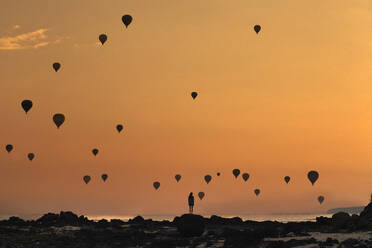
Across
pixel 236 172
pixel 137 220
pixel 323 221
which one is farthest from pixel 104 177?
pixel 323 221

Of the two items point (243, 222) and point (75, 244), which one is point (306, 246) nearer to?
point (75, 244)

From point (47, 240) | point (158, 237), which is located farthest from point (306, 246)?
point (47, 240)

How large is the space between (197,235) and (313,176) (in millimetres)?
32371

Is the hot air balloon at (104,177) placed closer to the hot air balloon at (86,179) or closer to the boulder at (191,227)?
the hot air balloon at (86,179)

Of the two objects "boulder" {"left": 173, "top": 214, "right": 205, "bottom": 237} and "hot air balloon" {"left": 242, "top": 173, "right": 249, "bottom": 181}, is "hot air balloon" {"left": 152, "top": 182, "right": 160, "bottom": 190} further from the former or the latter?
"boulder" {"left": 173, "top": 214, "right": 205, "bottom": 237}

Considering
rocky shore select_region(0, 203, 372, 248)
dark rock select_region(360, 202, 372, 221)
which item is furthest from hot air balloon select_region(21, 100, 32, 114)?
dark rock select_region(360, 202, 372, 221)

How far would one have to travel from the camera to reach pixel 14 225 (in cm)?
8850

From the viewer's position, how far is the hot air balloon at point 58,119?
86875mm

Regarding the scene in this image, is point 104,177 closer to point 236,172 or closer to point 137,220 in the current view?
point 236,172

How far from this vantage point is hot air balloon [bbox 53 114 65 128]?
8688 centimetres

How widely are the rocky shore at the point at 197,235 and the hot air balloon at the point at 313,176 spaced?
1302 cm

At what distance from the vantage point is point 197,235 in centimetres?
6681

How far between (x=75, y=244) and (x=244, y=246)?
1633 cm

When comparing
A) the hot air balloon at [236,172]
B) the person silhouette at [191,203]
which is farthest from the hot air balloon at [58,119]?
the hot air balloon at [236,172]
